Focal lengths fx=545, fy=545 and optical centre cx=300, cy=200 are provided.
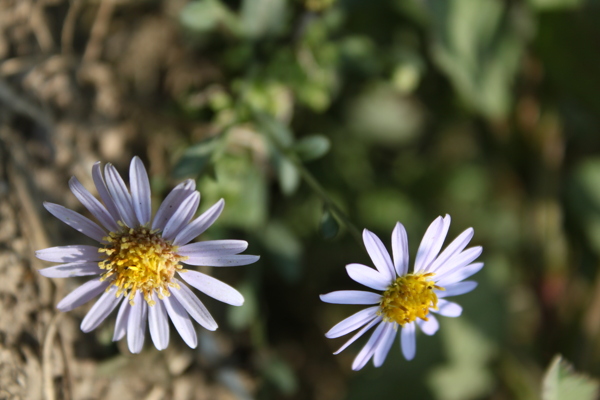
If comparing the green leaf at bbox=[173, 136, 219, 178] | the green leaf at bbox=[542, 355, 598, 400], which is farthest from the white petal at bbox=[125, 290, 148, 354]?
the green leaf at bbox=[542, 355, 598, 400]

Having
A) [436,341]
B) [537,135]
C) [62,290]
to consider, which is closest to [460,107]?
[537,135]

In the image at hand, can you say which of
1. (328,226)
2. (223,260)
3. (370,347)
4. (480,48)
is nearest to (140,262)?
(223,260)

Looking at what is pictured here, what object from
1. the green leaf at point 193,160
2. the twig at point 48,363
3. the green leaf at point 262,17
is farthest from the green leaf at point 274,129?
the twig at point 48,363

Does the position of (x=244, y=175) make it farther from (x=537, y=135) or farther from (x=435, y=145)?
(x=537, y=135)

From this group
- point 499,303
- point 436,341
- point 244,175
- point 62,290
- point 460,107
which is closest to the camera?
point 62,290

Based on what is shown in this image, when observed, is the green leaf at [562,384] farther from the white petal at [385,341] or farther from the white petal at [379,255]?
the white petal at [379,255]

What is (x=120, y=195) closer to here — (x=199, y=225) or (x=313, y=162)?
(x=199, y=225)

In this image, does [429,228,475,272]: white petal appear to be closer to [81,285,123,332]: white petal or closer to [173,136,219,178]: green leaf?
[173,136,219,178]: green leaf
